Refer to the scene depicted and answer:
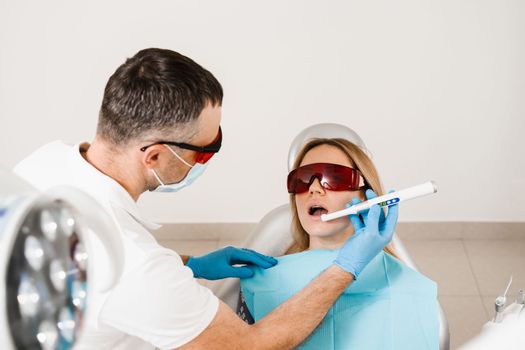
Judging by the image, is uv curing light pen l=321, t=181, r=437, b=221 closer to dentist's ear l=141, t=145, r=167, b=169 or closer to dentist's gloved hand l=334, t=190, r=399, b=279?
dentist's gloved hand l=334, t=190, r=399, b=279

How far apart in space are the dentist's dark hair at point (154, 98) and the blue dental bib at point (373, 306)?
0.65 metres

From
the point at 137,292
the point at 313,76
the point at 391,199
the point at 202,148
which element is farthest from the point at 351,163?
the point at 313,76

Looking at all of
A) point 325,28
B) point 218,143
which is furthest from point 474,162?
point 218,143

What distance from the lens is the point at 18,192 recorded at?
2.26ft

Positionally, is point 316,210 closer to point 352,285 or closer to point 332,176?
point 332,176

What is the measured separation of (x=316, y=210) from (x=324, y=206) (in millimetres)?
34

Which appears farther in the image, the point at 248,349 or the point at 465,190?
the point at 465,190

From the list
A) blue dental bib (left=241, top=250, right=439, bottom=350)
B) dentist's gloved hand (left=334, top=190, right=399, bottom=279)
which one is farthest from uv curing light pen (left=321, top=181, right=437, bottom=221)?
blue dental bib (left=241, top=250, right=439, bottom=350)

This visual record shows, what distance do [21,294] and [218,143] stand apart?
3.36 ft

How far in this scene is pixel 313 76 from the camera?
314 centimetres

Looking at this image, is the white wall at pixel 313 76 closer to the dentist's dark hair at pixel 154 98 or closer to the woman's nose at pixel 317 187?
the woman's nose at pixel 317 187

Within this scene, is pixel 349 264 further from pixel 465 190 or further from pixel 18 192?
pixel 465 190

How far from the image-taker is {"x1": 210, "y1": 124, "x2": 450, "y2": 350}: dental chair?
207 cm

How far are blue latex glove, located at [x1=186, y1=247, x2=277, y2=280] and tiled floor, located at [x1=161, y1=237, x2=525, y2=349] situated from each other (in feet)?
3.87
